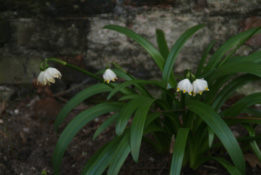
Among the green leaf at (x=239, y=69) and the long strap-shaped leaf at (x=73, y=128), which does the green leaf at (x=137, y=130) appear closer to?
the long strap-shaped leaf at (x=73, y=128)

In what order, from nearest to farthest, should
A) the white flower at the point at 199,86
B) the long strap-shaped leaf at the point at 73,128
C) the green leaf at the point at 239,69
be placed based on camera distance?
1. the white flower at the point at 199,86
2. the green leaf at the point at 239,69
3. the long strap-shaped leaf at the point at 73,128

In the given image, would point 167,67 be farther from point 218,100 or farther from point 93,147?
point 93,147

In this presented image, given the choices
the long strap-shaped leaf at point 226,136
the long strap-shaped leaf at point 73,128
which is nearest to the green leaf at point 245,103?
the long strap-shaped leaf at point 226,136

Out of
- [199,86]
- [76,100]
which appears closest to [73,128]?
[76,100]

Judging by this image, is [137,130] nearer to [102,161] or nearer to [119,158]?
[119,158]

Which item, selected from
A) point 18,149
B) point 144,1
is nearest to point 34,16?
point 144,1

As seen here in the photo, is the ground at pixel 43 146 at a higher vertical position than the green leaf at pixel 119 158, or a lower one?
higher

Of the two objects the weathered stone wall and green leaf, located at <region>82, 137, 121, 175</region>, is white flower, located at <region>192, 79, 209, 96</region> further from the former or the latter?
the weathered stone wall
